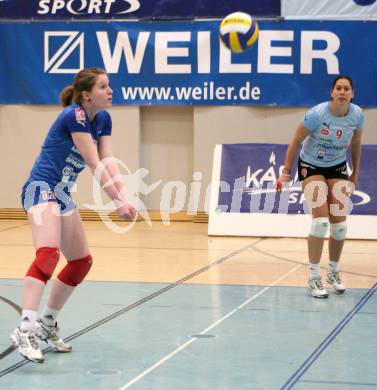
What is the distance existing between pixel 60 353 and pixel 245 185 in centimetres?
679

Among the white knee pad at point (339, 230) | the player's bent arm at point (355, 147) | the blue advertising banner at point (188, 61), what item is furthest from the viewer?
the blue advertising banner at point (188, 61)

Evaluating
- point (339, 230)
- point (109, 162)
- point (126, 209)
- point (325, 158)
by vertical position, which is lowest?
point (339, 230)

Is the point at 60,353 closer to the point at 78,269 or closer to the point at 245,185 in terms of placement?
the point at 78,269

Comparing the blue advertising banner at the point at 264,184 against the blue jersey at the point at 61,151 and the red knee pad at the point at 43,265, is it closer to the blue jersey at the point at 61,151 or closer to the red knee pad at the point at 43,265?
the blue jersey at the point at 61,151

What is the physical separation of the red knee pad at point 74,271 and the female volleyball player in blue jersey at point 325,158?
8.24 ft

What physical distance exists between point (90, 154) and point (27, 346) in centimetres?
119

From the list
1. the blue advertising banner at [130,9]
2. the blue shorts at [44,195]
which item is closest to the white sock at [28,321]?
the blue shorts at [44,195]

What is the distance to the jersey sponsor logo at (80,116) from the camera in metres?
5.49

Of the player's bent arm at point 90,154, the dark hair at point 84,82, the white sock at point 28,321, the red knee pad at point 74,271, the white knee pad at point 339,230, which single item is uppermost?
the dark hair at point 84,82

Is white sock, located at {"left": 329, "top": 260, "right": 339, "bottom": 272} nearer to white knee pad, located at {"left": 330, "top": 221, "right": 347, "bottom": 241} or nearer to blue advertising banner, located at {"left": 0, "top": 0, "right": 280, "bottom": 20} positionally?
white knee pad, located at {"left": 330, "top": 221, "right": 347, "bottom": 241}

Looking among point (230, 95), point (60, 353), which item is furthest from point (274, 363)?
point (230, 95)

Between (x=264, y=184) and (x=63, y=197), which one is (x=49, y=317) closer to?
(x=63, y=197)

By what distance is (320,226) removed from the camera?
311 inches

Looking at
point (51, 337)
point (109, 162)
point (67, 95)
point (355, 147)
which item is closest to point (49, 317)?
point (51, 337)
